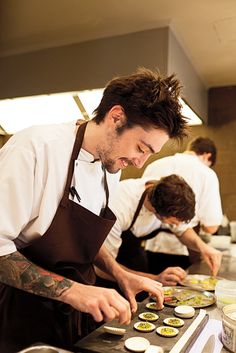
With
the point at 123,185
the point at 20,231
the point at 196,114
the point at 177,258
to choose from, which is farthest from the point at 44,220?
the point at 196,114

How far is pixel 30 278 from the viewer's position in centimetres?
96

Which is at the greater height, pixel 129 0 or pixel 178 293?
pixel 129 0

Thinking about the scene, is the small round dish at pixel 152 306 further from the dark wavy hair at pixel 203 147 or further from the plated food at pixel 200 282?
the dark wavy hair at pixel 203 147

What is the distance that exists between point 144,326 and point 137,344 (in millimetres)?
128

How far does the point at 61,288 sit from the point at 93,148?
19.4 inches

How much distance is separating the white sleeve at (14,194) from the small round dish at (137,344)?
41 centimetres

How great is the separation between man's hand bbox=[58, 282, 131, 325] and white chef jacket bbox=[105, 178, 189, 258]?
2.68 ft

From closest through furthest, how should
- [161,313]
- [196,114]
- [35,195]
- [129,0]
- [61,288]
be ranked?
[61,288] < [35,195] < [161,313] < [129,0] < [196,114]

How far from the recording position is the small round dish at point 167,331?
3.21 ft

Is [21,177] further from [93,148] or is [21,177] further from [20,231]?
[93,148]

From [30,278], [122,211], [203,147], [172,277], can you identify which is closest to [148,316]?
[30,278]

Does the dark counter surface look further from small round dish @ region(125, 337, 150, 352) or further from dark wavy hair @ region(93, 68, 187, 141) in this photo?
dark wavy hair @ region(93, 68, 187, 141)

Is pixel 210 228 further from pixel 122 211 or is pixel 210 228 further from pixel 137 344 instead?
pixel 137 344

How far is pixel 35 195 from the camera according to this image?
3.45ft
